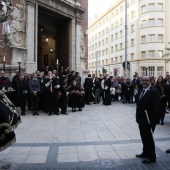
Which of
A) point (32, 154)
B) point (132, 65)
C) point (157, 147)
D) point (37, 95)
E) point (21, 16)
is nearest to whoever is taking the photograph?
point (32, 154)

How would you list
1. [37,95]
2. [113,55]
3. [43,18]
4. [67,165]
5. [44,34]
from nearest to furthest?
[67,165] < [37,95] < [43,18] < [44,34] < [113,55]

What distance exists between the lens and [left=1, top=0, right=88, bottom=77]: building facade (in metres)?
14.5

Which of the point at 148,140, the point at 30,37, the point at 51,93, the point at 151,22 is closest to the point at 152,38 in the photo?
the point at 151,22

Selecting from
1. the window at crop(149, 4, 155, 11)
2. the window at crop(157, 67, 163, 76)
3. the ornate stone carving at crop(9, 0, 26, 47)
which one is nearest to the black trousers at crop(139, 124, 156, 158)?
the ornate stone carving at crop(9, 0, 26, 47)

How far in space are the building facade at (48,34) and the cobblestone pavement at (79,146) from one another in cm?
521

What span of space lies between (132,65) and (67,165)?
164ft

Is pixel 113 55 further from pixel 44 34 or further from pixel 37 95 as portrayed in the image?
pixel 37 95

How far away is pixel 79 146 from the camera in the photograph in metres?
6.64

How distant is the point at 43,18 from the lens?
20.3 metres

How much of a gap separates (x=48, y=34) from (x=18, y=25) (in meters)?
10.5

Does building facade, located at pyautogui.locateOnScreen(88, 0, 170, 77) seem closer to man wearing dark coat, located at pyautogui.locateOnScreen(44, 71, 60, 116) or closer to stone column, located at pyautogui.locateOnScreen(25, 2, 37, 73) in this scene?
stone column, located at pyautogui.locateOnScreen(25, 2, 37, 73)

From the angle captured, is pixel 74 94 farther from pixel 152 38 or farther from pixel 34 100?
pixel 152 38

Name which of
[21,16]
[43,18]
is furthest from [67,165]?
[43,18]

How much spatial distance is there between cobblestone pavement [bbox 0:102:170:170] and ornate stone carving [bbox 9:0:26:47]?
587 cm
